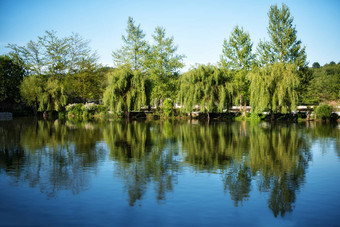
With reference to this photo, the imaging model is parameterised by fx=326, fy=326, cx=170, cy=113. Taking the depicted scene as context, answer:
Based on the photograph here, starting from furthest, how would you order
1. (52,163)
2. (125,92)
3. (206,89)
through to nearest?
(125,92) < (206,89) < (52,163)

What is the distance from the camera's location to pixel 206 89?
38594mm

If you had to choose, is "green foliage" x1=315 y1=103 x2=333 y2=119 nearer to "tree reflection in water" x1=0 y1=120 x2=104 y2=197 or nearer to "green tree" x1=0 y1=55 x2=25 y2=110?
"tree reflection in water" x1=0 y1=120 x2=104 y2=197

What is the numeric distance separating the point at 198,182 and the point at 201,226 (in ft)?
10.6

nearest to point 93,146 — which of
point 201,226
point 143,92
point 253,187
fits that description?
point 253,187

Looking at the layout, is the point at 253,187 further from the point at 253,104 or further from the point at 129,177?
the point at 253,104

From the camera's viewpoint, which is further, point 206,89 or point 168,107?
point 168,107

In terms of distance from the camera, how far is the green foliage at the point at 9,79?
50.7 meters

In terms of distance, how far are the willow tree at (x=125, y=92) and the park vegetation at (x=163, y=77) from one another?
0.13 m

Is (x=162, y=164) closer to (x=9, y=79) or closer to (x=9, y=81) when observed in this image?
(x=9, y=81)

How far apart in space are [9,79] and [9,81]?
468mm

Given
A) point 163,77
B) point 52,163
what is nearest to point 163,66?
point 163,77

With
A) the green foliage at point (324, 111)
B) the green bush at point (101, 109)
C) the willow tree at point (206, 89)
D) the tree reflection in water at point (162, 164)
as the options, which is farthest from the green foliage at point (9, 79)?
the green foliage at point (324, 111)

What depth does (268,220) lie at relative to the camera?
693 cm

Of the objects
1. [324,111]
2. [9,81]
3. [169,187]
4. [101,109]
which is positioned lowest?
[169,187]
